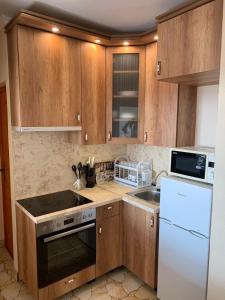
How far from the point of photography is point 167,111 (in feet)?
7.44

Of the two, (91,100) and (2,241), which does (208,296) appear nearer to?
(91,100)

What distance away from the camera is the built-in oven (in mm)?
1978

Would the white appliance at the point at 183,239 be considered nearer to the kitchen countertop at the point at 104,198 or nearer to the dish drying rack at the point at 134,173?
the kitchen countertop at the point at 104,198

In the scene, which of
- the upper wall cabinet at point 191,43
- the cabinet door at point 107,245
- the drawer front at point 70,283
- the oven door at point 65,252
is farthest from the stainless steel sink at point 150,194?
the upper wall cabinet at point 191,43

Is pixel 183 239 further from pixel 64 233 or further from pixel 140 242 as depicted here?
pixel 64 233

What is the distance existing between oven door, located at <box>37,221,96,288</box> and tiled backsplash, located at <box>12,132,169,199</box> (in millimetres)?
613

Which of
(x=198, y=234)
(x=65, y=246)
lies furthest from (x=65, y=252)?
(x=198, y=234)

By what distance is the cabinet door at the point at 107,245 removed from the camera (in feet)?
7.68

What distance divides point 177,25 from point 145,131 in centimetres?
105

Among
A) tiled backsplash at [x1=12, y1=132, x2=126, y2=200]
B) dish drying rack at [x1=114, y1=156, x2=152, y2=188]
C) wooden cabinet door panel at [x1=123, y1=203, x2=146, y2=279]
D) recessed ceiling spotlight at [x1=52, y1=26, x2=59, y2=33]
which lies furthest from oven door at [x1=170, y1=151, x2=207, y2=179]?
recessed ceiling spotlight at [x1=52, y1=26, x2=59, y2=33]

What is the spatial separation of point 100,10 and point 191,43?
898 millimetres

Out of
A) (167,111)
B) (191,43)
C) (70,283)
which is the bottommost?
(70,283)

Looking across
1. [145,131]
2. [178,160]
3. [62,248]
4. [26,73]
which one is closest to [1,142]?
[26,73]

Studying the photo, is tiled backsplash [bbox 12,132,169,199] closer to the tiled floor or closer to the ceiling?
the tiled floor
